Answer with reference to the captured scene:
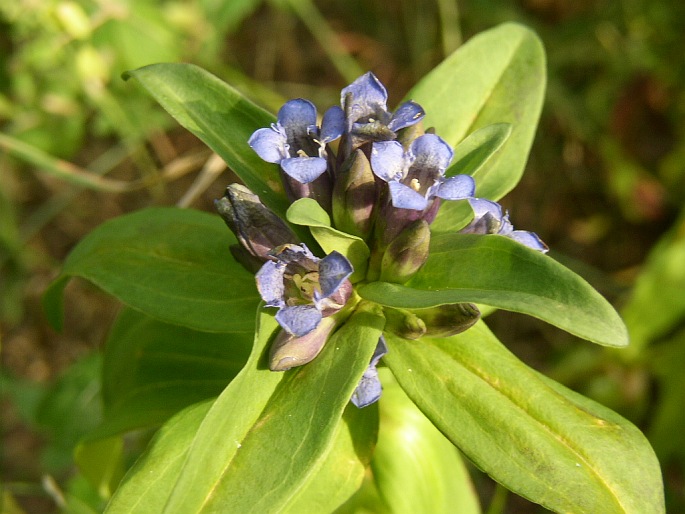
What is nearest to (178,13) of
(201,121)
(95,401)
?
(95,401)

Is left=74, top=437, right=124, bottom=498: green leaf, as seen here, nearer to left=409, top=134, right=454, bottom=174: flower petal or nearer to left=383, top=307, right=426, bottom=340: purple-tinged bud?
left=383, top=307, right=426, bottom=340: purple-tinged bud

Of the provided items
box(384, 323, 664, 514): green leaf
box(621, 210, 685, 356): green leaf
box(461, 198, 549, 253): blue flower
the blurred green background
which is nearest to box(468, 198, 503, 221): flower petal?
box(461, 198, 549, 253): blue flower

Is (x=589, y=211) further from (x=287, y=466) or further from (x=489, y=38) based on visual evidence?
(x=287, y=466)

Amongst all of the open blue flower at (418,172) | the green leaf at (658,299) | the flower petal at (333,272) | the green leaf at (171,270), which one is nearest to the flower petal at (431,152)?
the open blue flower at (418,172)

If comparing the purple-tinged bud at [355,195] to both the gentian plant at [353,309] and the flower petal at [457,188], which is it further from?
the flower petal at [457,188]

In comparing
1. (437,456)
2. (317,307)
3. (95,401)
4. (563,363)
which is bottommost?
(563,363)

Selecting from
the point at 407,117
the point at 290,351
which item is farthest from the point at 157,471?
the point at 407,117
